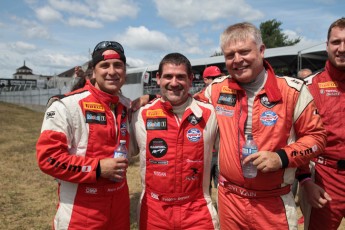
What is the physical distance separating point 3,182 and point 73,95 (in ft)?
19.3

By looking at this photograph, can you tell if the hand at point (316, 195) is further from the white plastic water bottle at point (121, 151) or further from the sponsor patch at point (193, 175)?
the white plastic water bottle at point (121, 151)

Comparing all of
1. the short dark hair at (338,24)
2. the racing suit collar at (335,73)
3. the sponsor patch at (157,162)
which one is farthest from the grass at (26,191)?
the short dark hair at (338,24)

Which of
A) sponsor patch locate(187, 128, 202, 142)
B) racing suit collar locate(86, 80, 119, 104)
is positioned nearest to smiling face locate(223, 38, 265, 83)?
sponsor patch locate(187, 128, 202, 142)

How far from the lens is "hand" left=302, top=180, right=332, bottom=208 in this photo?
8.64 feet

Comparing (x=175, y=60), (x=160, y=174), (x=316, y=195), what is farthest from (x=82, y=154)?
(x=316, y=195)

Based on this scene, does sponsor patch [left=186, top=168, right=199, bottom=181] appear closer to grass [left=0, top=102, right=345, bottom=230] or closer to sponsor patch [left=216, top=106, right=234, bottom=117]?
sponsor patch [left=216, top=106, right=234, bottom=117]

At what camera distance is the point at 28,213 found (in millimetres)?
5637

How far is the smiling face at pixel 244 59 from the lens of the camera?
8.00 ft

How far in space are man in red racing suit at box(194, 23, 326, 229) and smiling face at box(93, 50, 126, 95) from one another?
0.88 m

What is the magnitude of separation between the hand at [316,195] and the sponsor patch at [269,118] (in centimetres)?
70

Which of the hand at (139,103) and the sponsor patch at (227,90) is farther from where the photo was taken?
the hand at (139,103)

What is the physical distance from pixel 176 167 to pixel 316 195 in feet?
3.78

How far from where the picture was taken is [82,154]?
2.49 meters

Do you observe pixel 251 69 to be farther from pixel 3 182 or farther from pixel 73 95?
pixel 3 182
